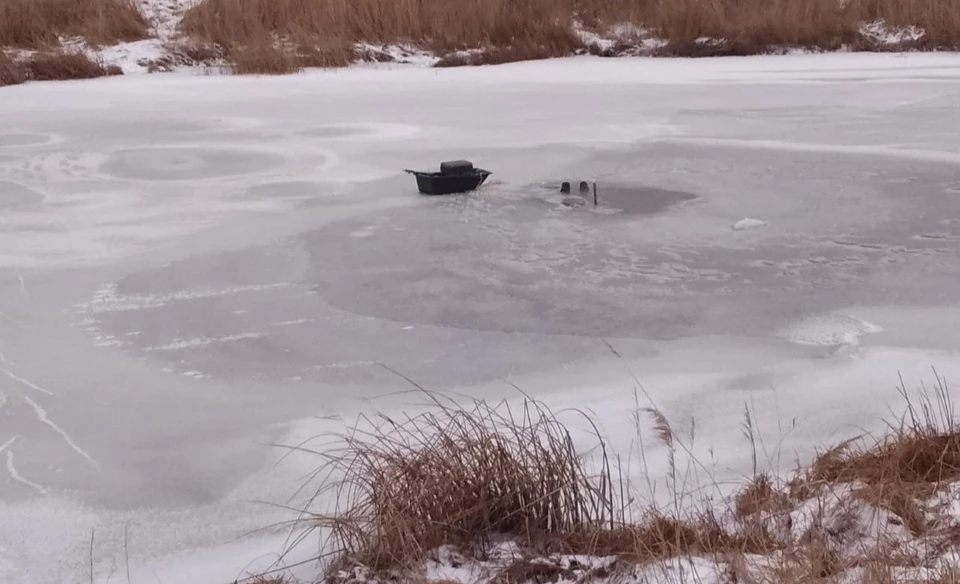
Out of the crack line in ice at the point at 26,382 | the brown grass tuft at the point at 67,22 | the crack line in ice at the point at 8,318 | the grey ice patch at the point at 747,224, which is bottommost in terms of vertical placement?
the crack line in ice at the point at 26,382

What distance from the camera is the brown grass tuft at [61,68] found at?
8969mm

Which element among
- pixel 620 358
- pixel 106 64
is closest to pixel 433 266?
pixel 620 358

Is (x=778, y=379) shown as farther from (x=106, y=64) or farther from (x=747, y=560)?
(x=106, y=64)

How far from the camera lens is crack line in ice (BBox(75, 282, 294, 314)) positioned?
3268 mm

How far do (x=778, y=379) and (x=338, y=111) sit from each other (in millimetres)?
5169

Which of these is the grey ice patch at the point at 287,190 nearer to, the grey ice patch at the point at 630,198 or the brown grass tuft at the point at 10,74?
the grey ice patch at the point at 630,198

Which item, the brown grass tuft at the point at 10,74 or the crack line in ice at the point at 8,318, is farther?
the brown grass tuft at the point at 10,74

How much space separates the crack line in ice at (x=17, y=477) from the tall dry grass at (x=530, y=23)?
803cm

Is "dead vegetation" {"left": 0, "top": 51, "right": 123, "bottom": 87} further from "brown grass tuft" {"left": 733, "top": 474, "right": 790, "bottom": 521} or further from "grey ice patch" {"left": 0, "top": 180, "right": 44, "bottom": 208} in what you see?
"brown grass tuft" {"left": 733, "top": 474, "right": 790, "bottom": 521}

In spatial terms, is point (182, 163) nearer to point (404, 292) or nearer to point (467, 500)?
point (404, 292)

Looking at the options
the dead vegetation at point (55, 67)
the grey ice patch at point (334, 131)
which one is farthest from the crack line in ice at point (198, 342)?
the dead vegetation at point (55, 67)

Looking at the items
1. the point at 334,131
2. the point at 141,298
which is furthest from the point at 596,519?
the point at 334,131

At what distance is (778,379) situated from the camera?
2627 millimetres

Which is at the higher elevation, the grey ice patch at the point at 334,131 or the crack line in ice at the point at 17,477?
the grey ice patch at the point at 334,131
